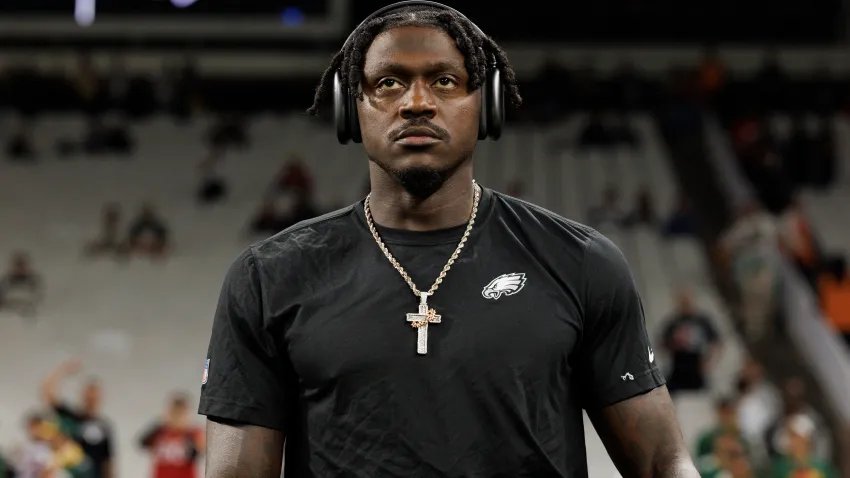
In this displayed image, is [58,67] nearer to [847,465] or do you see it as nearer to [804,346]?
[804,346]

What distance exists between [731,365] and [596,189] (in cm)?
514

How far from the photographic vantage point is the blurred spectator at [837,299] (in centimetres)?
1438

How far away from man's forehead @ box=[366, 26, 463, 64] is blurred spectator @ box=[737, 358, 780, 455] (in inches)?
339

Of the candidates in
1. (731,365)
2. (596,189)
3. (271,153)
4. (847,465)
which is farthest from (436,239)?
(271,153)

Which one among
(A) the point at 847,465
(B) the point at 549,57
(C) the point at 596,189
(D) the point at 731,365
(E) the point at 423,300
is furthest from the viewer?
(B) the point at 549,57

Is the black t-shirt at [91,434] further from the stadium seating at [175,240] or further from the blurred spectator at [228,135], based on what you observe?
the blurred spectator at [228,135]

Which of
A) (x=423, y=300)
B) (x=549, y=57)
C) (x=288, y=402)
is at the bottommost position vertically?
(x=288, y=402)

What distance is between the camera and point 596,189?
1847 centimetres

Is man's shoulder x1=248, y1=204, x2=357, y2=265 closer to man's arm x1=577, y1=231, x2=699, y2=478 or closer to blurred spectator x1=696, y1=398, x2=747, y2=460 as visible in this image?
man's arm x1=577, y1=231, x2=699, y2=478

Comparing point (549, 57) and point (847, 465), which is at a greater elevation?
point (549, 57)

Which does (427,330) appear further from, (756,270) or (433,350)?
(756,270)

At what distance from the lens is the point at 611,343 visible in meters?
2.63

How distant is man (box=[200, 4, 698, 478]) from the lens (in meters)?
2.54

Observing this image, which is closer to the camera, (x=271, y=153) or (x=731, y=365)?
(x=731, y=365)
